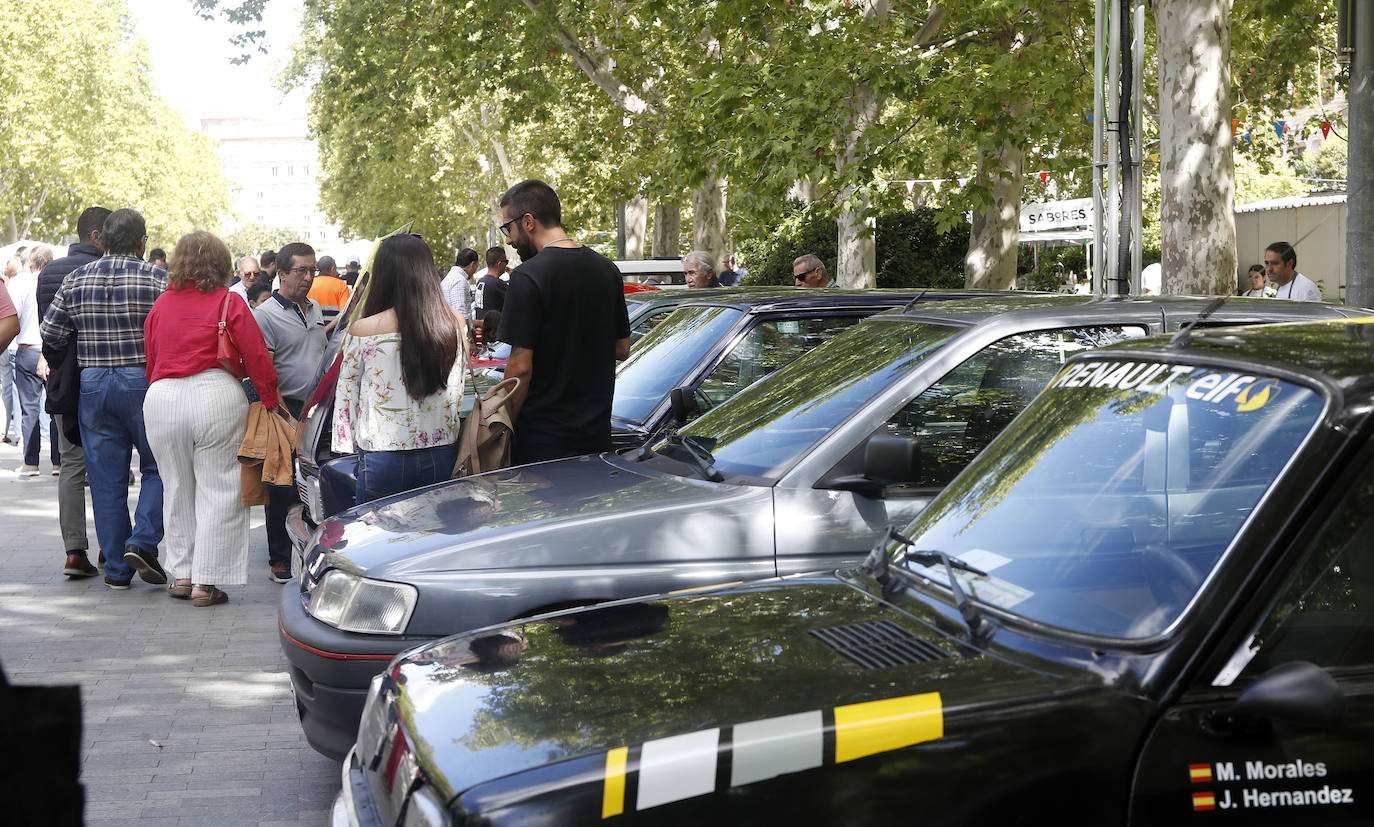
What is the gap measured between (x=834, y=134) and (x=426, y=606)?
10.8 meters

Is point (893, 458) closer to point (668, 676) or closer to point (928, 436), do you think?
point (928, 436)

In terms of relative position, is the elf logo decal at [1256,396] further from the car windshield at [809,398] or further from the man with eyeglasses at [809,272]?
the man with eyeglasses at [809,272]

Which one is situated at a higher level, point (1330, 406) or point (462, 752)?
point (1330, 406)

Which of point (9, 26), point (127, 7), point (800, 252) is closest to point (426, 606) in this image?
point (800, 252)

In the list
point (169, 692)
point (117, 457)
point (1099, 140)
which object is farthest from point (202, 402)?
point (1099, 140)

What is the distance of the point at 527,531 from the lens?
173 inches

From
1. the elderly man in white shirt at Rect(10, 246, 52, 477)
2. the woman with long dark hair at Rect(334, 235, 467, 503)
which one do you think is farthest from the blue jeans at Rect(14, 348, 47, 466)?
the woman with long dark hair at Rect(334, 235, 467, 503)

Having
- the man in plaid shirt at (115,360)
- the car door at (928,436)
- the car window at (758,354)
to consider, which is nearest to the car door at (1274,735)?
the car door at (928,436)

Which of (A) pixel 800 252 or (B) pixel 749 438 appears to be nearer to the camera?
(B) pixel 749 438

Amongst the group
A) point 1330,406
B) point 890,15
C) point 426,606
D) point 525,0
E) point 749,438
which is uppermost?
point 525,0

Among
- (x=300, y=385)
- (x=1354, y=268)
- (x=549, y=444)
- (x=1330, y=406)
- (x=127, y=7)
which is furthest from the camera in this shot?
(x=127, y=7)

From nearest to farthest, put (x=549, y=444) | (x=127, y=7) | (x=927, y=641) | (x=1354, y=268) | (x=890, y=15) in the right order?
(x=927, y=641) → (x=549, y=444) → (x=1354, y=268) → (x=890, y=15) → (x=127, y=7)

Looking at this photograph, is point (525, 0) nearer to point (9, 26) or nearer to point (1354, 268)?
point (1354, 268)

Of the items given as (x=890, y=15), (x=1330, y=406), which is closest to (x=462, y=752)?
(x=1330, y=406)
